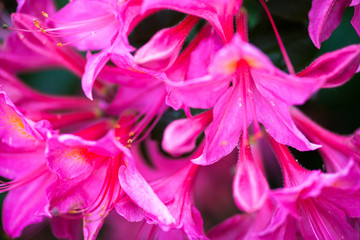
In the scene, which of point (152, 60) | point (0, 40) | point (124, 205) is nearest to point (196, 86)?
point (152, 60)

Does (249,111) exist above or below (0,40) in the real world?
above

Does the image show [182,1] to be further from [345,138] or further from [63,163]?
[345,138]

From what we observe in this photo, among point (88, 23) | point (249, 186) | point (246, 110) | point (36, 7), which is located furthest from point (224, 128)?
point (36, 7)

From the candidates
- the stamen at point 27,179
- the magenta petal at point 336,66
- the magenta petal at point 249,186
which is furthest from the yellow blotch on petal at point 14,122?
the magenta petal at point 336,66

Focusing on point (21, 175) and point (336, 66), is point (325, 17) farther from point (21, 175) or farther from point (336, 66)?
point (21, 175)

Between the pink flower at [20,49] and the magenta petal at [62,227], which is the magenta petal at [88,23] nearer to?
the pink flower at [20,49]

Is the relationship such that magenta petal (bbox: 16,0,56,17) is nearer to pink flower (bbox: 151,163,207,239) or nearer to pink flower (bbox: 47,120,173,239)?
pink flower (bbox: 47,120,173,239)
